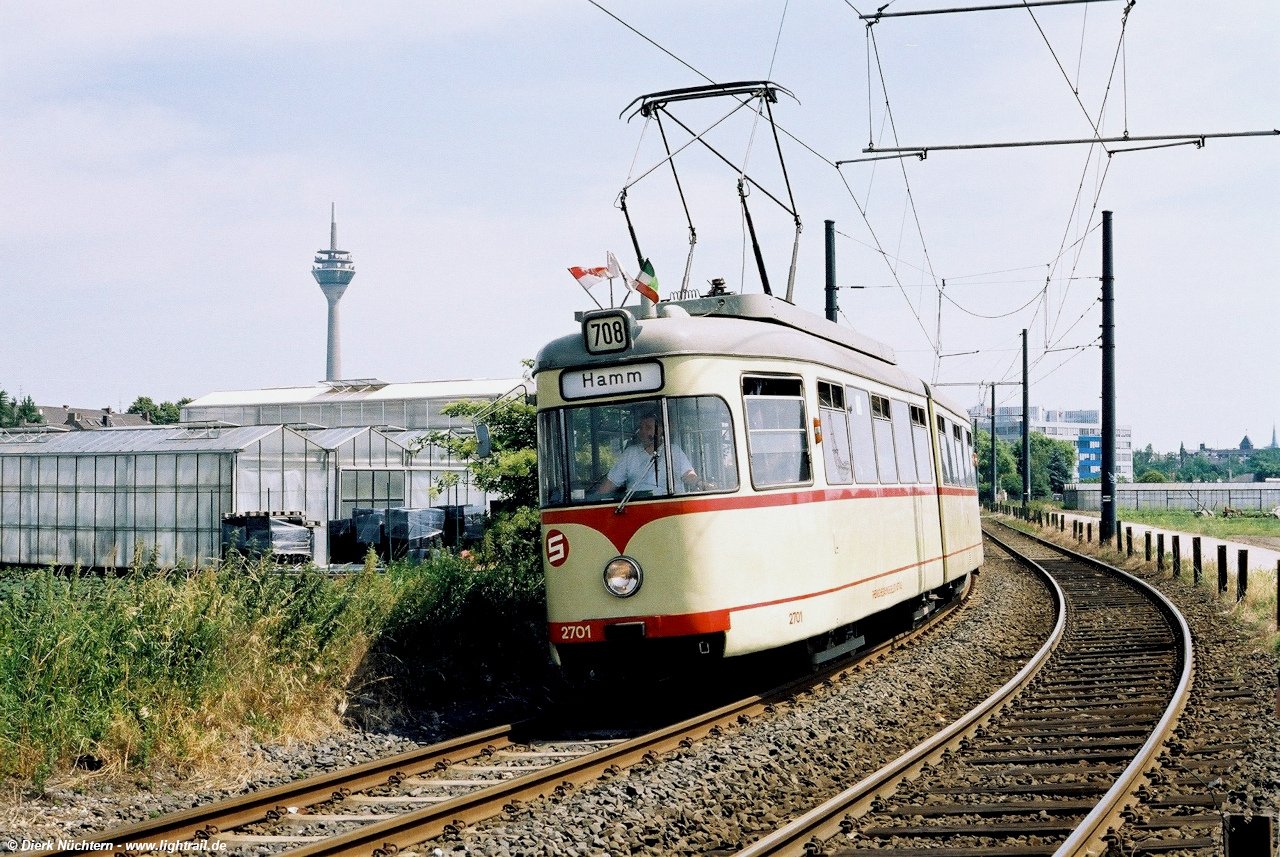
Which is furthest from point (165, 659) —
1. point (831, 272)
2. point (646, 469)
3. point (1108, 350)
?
point (1108, 350)

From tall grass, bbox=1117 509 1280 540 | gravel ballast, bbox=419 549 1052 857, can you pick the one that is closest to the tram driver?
gravel ballast, bbox=419 549 1052 857

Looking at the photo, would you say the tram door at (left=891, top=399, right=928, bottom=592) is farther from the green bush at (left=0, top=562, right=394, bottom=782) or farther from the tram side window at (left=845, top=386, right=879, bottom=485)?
the green bush at (left=0, top=562, right=394, bottom=782)

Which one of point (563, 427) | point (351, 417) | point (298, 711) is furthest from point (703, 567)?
point (351, 417)

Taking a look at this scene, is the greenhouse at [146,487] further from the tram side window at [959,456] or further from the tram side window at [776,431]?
the tram side window at [776,431]

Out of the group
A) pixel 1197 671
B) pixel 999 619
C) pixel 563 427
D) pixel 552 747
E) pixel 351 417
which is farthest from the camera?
pixel 351 417

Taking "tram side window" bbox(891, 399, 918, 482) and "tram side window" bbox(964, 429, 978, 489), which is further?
"tram side window" bbox(964, 429, 978, 489)

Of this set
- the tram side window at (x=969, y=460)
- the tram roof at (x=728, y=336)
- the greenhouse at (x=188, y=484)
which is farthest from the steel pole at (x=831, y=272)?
the tram roof at (x=728, y=336)

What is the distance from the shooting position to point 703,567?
995 centimetres

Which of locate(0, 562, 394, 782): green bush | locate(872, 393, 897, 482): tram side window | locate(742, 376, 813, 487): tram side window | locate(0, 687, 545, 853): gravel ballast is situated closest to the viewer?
locate(0, 687, 545, 853): gravel ballast

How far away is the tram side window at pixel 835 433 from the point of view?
1161cm

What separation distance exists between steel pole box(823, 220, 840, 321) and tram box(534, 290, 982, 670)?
17616mm

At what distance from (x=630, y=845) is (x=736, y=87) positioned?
8060 mm

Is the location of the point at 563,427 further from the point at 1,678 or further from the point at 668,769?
the point at 1,678

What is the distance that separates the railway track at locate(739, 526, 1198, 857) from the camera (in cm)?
654
